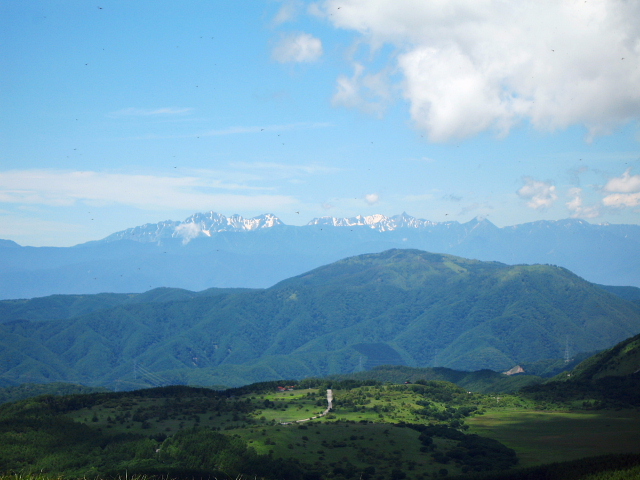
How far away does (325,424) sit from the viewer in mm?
139250

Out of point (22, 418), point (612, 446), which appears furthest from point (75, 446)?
point (612, 446)

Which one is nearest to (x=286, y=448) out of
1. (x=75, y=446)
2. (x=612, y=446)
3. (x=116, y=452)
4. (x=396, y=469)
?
(x=396, y=469)

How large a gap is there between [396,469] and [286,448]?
20.4 metres

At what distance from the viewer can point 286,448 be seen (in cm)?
11588

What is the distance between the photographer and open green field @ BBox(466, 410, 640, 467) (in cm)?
11975

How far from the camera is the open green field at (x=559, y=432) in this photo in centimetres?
11975

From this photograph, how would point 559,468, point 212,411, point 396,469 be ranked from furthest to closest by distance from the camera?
1. point 212,411
2. point 396,469
3. point 559,468

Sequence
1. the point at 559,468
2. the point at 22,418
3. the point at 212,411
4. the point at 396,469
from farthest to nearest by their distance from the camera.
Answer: the point at 212,411, the point at 22,418, the point at 396,469, the point at 559,468

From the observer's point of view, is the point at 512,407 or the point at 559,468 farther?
the point at 512,407

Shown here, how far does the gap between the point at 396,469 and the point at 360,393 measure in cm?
7416

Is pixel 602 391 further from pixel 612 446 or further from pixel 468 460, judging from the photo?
pixel 468 460

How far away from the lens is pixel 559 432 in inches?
5669

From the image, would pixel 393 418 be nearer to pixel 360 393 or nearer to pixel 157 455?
pixel 360 393

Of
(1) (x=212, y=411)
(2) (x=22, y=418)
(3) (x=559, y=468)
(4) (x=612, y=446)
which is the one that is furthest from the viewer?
(1) (x=212, y=411)
